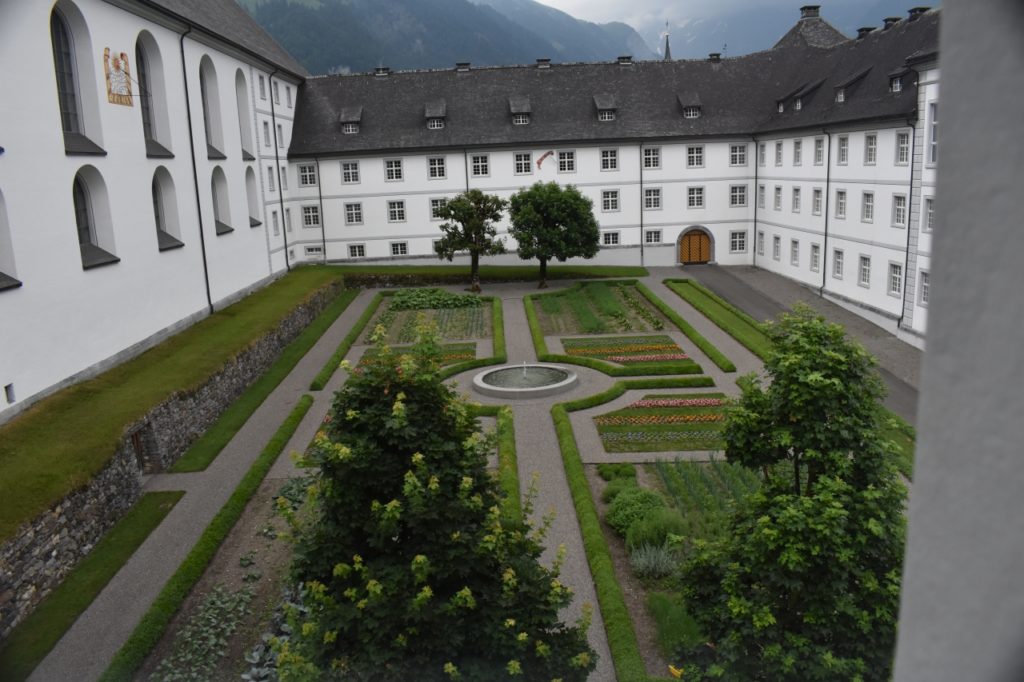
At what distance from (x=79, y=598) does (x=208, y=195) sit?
23.0 metres

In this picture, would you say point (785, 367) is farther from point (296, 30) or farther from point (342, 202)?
point (296, 30)

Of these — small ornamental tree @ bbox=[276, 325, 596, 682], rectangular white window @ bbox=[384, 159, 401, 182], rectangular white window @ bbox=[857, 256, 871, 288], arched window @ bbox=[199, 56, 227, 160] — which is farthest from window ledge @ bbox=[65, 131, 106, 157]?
rectangular white window @ bbox=[857, 256, 871, 288]

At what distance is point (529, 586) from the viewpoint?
386 inches

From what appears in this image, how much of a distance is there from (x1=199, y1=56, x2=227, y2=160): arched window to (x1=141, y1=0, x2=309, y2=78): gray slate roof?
1649 mm

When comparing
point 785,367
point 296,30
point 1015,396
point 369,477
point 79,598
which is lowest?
point 79,598

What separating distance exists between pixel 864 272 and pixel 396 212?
27881 millimetres

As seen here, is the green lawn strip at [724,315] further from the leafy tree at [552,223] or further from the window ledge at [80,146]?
the window ledge at [80,146]

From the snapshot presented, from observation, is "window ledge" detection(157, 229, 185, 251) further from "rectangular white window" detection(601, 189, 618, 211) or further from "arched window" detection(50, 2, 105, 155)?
"rectangular white window" detection(601, 189, 618, 211)

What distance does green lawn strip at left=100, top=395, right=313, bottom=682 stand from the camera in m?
13.6

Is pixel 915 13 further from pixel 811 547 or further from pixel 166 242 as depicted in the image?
pixel 811 547

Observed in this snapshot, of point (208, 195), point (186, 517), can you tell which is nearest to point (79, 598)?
point (186, 517)

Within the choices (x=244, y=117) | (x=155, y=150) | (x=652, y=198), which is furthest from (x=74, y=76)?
(x=652, y=198)

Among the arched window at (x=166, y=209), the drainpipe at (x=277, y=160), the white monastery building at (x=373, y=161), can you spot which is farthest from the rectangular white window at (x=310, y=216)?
the arched window at (x=166, y=209)

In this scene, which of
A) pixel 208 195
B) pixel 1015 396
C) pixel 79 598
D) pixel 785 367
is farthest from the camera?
pixel 208 195
